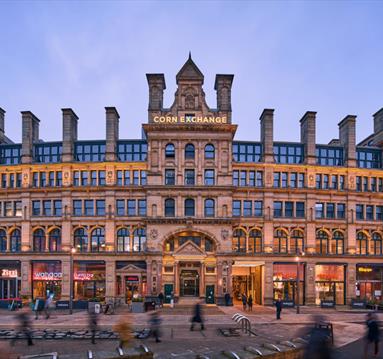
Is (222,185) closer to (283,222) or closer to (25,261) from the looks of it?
(283,222)

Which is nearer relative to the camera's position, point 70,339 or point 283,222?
point 70,339

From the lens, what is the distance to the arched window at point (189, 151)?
179 ft

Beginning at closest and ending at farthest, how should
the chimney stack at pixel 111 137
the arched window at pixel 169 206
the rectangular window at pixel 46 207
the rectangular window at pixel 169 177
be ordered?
1. the arched window at pixel 169 206
2. the rectangular window at pixel 169 177
3. the chimney stack at pixel 111 137
4. the rectangular window at pixel 46 207

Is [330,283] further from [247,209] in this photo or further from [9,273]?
[9,273]

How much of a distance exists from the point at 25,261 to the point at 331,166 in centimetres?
4215

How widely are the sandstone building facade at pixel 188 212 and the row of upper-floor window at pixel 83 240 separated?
133 mm

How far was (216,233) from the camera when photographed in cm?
5316

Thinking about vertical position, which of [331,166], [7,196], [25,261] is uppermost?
[331,166]

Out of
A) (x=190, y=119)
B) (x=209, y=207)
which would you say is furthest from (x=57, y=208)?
(x=190, y=119)

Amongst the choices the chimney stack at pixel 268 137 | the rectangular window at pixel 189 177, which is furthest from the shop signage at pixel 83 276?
the chimney stack at pixel 268 137

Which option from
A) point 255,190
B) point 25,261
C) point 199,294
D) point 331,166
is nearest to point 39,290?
point 25,261

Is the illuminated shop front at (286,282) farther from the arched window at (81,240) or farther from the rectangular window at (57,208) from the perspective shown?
the rectangular window at (57,208)

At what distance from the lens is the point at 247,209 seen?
5597 cm

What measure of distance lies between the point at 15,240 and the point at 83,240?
31.0 feet
